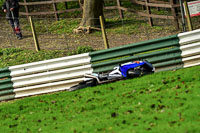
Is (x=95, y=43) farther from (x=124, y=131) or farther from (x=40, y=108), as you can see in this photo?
(x=124, y=131)

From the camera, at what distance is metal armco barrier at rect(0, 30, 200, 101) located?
482 inches

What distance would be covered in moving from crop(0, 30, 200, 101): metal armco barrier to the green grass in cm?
76

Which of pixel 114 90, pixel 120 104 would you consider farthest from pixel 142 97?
pixel 114 90

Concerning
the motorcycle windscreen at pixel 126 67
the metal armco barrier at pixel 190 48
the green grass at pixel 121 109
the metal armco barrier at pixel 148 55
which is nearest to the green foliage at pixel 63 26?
the metal armco barrier at pixel 148 55

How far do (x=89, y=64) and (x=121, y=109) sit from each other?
391 centimetres

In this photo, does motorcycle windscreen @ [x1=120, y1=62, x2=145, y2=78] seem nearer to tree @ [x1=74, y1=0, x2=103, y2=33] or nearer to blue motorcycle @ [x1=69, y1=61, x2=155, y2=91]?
blue motorcycle @ [x1=69, y1=61, x2=155, y2=91]

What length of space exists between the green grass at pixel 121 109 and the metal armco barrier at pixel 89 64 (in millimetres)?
764

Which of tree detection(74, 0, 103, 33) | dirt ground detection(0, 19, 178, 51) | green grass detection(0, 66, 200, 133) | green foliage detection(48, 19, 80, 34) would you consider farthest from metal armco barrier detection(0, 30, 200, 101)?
green foliage detection(48, 19, 80, 34)

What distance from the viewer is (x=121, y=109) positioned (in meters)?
9.01

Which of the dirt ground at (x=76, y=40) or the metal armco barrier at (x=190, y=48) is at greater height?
the metal armco barrier at (x=190, y=48)

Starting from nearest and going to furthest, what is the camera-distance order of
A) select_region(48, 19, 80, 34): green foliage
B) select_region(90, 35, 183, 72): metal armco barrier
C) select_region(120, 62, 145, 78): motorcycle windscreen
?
select_region(120, 62, 145, 78): motorcycle windscreen, select_region(90, 35, 183, 72): metal armco barrier, select_region(48, 19, 80, 34): green foliage

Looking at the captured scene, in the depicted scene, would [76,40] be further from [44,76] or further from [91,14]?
[44,76]

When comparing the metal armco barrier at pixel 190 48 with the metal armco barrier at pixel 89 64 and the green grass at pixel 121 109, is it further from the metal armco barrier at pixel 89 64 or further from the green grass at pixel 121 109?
the green grass at pixel 121 109

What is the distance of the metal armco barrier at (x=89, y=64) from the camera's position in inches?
482
